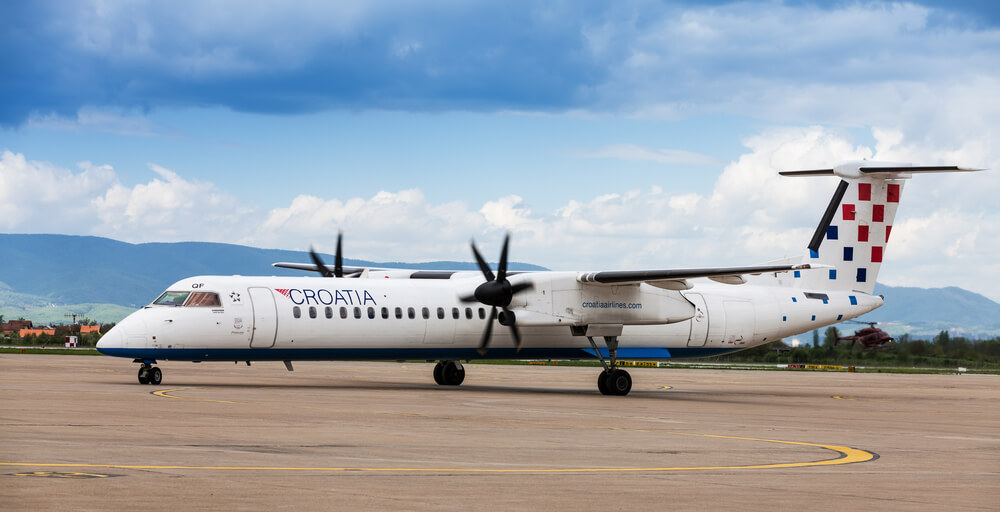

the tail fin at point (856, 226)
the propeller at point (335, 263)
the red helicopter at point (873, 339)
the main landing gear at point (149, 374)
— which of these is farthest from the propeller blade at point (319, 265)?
the red helicopter at point (873, 339)

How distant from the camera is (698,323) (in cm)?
3638

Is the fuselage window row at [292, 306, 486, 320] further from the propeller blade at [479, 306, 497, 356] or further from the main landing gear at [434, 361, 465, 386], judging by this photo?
the main landing gear at [434, 361, 465, 386]

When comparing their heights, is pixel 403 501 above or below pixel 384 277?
below

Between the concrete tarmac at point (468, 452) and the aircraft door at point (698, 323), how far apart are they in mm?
5671

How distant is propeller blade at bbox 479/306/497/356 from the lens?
3269 centimetres

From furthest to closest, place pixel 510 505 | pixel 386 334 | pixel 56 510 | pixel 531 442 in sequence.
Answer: pixel 386 334 → pixel 531 442 → pixel 510 505 → pixel 56 510

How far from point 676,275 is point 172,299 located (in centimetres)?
1356

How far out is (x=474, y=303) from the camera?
113 ft

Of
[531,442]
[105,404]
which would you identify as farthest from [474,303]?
[531,442]

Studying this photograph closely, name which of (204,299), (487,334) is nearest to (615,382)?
(487,334)

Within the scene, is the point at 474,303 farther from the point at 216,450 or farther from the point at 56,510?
the point at 56,510

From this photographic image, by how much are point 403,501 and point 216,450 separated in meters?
4.89

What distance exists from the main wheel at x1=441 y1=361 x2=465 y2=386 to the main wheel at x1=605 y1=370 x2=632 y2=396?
5.42 m

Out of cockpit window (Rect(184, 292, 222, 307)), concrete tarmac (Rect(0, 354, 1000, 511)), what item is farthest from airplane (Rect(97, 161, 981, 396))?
concrete tarmac (Rect(0, 354, 1000, 511))
